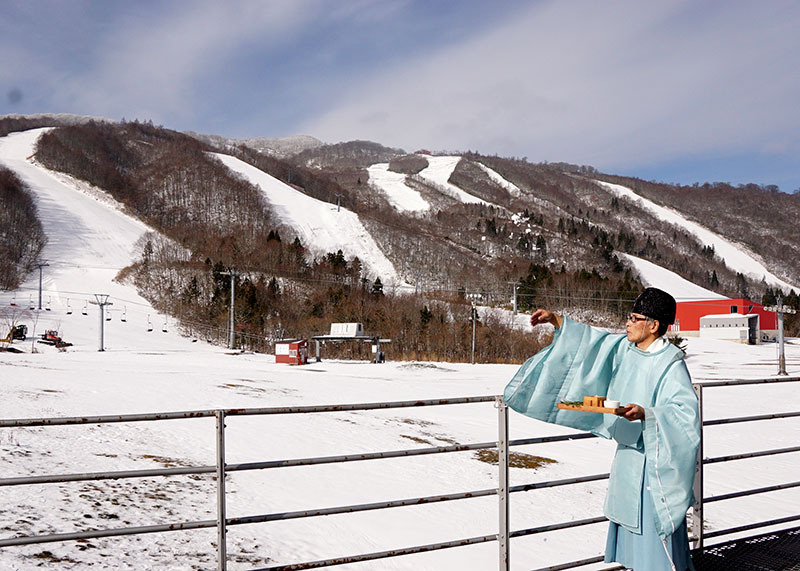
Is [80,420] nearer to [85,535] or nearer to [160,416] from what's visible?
[160,416]

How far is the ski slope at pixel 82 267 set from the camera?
138ft

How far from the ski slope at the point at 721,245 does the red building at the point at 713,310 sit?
6833 centimetres

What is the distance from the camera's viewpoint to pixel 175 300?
186ft

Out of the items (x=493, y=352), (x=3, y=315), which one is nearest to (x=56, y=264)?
(x=3, y=315)

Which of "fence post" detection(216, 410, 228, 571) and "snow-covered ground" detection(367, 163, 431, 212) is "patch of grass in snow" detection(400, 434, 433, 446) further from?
"snow-covered ground" detection(367, 163, 431, 212)

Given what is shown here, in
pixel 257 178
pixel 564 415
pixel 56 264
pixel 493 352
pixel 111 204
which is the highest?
pixel 257 178

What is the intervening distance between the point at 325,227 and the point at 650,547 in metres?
101

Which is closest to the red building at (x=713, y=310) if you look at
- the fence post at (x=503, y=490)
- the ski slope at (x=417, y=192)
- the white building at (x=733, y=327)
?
the white building at (x=733, y=327)

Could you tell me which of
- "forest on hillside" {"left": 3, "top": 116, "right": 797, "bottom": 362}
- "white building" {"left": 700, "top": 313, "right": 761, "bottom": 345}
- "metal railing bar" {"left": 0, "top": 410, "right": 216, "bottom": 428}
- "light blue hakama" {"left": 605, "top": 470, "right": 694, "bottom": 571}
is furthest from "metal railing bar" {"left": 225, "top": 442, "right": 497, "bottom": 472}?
"white building" {"left": 700, "top": 313, "right": 761, "bottom": 345}

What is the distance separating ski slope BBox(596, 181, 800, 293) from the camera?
14094 cm

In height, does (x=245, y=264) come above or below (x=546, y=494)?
above

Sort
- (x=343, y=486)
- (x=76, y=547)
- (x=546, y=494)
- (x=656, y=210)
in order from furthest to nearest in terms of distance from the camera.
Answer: (x=656, y=210) → (x=546, y=494) → (x=343, y=486) → (x=76, y=547)

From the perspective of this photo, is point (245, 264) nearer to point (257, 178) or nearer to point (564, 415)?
point (257, 178)

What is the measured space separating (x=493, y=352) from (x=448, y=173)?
150718 millimetres
